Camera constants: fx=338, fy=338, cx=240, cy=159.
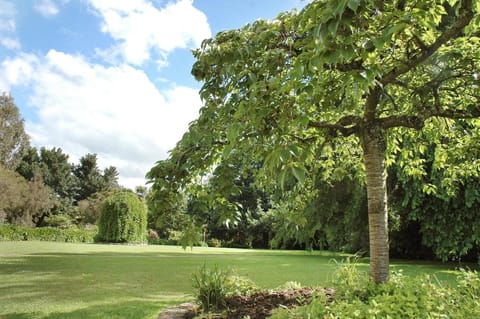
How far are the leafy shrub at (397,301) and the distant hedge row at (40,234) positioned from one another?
20862mm

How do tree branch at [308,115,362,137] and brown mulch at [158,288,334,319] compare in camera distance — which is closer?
brown mulch at [158,288,334,319]

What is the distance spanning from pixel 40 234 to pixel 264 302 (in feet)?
71.3

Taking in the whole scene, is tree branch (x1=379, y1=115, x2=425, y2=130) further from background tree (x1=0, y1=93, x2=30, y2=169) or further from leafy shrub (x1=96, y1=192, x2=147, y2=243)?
background tree (x1=0, y1=93, x2=30, y2=169)

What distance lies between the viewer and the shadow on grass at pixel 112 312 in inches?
147

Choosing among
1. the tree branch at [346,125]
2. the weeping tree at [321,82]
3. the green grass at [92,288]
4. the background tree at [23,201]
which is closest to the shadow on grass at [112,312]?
the green grass at [92,288]

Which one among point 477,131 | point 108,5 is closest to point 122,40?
point 108,5

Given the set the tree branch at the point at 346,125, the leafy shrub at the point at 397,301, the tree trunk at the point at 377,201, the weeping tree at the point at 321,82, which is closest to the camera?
the weeping tree at the point at 321,82

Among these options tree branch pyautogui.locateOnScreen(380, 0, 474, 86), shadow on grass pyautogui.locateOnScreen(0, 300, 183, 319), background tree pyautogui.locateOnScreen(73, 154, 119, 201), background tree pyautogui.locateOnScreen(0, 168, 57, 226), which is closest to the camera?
tree branch pyautogui.locateOnScreen(380, 0, 474, 86)

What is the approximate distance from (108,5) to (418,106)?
4471 mm

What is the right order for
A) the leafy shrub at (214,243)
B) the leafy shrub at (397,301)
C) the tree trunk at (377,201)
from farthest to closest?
the leafy shrub at (214,243)
the tree trunk at (377,201)
the leafy shrub at (397,301)

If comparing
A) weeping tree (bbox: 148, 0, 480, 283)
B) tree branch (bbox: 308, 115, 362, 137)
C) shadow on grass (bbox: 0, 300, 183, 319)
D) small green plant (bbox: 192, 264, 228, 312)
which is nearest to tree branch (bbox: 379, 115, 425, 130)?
weeping tree (bbox: 148, 0, 480, 283)

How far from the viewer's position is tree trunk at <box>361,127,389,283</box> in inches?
122

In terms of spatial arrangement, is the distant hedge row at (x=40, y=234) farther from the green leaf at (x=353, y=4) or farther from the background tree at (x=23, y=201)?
the green leaf at (x=353, y=4)

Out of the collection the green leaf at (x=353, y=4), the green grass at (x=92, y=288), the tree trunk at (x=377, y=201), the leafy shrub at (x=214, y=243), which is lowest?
the leafy shrub at (x=214, y=243)
